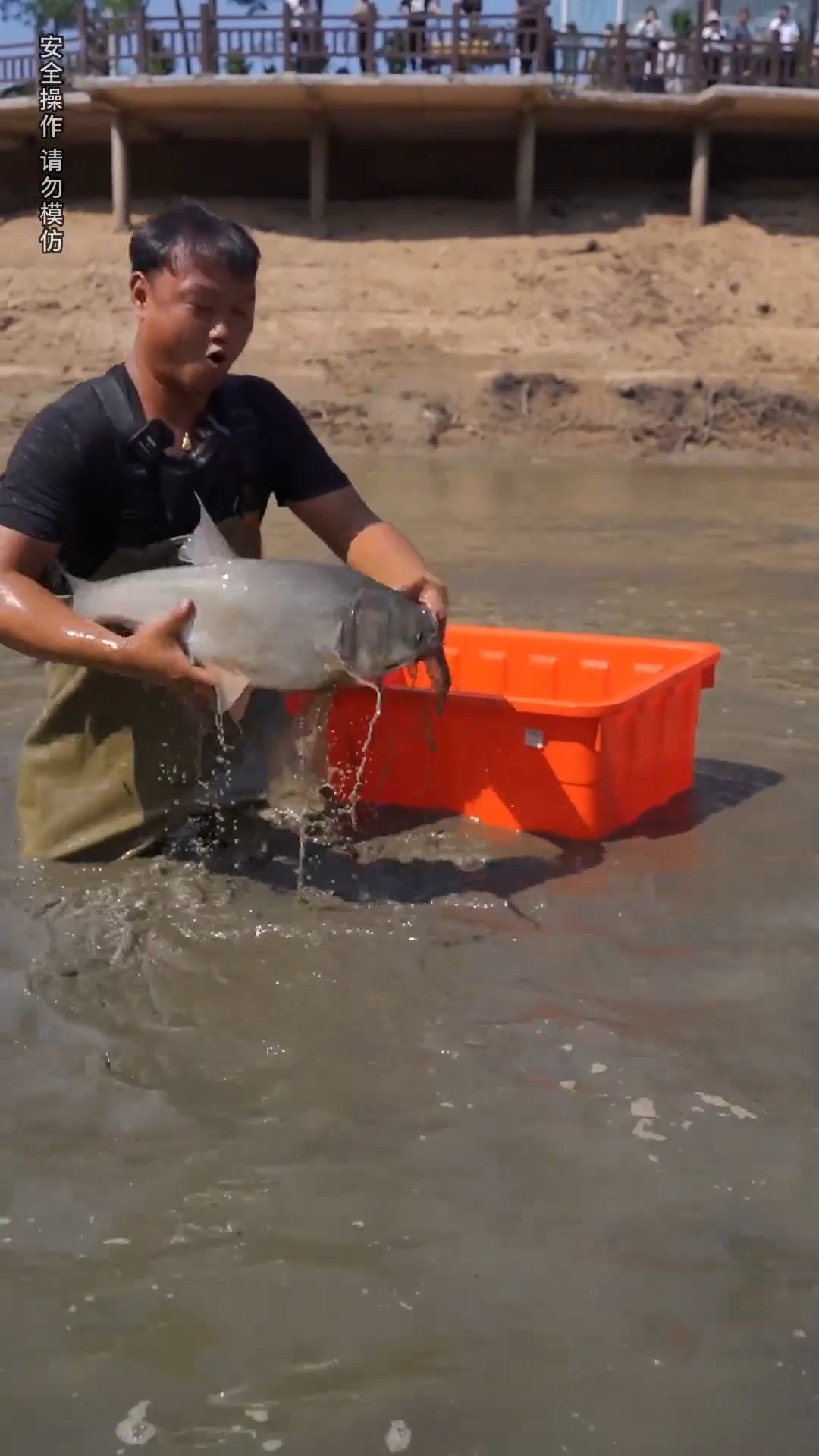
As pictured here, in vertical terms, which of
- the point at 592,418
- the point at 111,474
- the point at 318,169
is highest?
the point at 318,169

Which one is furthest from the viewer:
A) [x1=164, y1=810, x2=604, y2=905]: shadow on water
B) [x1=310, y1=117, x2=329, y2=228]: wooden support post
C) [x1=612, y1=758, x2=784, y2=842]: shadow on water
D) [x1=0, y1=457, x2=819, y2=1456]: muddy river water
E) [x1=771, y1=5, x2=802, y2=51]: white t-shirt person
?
[x1=771, y1=5, x2=802, y2=51]: white t-shirt person

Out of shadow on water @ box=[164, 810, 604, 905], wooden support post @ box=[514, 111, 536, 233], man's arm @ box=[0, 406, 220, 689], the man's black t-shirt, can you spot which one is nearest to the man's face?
the man's black t-shirt

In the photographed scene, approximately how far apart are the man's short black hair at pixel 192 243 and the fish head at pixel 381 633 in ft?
2.77

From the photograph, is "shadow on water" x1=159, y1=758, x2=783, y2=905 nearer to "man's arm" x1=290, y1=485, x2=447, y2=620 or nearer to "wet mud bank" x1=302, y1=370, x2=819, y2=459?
"man's arm" x1=290, y1=485, x2=447, y2=620

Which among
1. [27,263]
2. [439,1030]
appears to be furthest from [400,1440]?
[27,263]

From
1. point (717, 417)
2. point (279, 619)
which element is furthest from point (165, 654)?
point (717, 417)

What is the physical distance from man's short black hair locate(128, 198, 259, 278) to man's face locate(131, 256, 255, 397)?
17 millimetres

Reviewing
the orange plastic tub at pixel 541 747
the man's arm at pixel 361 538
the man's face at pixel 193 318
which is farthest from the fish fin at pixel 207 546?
the orange plastic tub at pixel 541 747

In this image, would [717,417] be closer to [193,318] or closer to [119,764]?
[119,764]

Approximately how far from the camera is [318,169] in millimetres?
20641

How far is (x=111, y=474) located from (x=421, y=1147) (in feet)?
6.25

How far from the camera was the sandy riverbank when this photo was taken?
54.4ft

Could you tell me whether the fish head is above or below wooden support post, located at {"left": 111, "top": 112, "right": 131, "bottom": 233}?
below

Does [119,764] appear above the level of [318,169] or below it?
below
